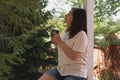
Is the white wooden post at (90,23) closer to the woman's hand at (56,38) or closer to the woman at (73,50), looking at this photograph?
the woman at (73,50)

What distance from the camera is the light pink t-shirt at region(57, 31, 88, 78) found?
Answer: 172 cm

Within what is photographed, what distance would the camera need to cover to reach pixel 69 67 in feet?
5.75

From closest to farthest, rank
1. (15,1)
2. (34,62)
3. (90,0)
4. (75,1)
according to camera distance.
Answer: (15,1), (90,0), (75,1), (34,62)

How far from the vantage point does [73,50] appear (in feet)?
5.55

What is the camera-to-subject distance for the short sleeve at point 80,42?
→ 1.70m

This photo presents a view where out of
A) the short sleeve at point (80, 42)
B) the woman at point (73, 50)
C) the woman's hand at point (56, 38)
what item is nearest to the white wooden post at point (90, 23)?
the woman at point (73, 50)

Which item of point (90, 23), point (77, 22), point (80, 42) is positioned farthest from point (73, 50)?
point (90, 23)

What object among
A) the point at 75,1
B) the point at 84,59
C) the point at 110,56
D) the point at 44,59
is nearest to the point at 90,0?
the point at 75,1

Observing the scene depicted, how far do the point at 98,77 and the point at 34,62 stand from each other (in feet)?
1.88

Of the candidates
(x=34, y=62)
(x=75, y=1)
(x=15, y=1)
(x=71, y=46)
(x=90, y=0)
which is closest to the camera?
(x=15, y=1)

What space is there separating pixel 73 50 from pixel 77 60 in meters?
0.08

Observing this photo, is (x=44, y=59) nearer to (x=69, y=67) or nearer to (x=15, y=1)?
(x=69, y=67)

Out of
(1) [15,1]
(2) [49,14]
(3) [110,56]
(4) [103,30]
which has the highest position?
(1) [15,1]

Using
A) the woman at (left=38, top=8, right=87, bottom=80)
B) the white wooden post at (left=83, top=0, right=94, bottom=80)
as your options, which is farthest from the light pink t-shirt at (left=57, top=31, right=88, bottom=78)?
the white wooden post at (left=83, top=0, right=94, bottom=80)
